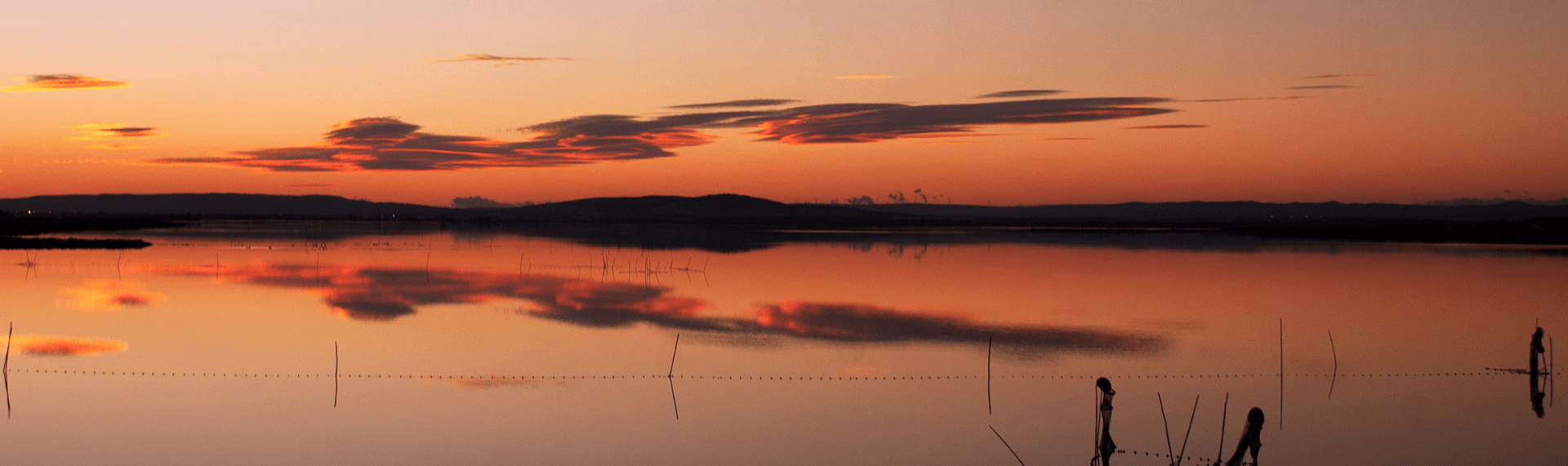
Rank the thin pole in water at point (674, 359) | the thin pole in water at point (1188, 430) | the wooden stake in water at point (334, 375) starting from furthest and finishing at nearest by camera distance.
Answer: the thin pole in water at point (674, 359)
the wooden stake in water at point (334, 375)
the thin pole in water at point (1188, 430)

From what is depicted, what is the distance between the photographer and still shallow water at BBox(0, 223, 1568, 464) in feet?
37.9

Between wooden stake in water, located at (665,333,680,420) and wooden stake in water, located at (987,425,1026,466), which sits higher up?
wooden stake in water, located at (665,333,680,420)

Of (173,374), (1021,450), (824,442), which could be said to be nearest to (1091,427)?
(1021,450)

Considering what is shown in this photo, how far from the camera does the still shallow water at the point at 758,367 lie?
1155cm

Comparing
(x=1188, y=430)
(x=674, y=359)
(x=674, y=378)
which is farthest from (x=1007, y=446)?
(x=674, y=359)

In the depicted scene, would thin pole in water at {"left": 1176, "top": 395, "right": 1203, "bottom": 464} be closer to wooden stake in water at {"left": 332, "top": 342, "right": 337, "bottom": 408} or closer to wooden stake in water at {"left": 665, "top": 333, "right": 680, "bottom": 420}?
wooden stake in water at {"left": 665, "top": 333, "right": 680, "bottom": 420}

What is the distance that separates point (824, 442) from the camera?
11.6 metres

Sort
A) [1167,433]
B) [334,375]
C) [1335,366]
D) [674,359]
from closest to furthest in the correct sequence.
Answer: [1167,433], [334,375], [1335,366], [674,359]

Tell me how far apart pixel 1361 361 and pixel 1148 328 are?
14.3 feet

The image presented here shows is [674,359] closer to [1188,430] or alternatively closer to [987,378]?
[987,378]

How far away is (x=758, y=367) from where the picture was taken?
53.4ft

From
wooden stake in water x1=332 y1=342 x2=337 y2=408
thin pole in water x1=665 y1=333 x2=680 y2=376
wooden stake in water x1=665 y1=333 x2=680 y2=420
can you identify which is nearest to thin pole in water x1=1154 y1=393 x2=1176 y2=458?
wooden stake in water x1=665 y1=333 x2=680 y2=420

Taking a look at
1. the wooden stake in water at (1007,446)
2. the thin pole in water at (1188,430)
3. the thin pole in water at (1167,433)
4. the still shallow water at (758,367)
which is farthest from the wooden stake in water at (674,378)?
the thin pole in water at (1188,430)

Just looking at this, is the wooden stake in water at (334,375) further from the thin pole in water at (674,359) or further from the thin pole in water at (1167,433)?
the thin pole in water at (1167,433)
